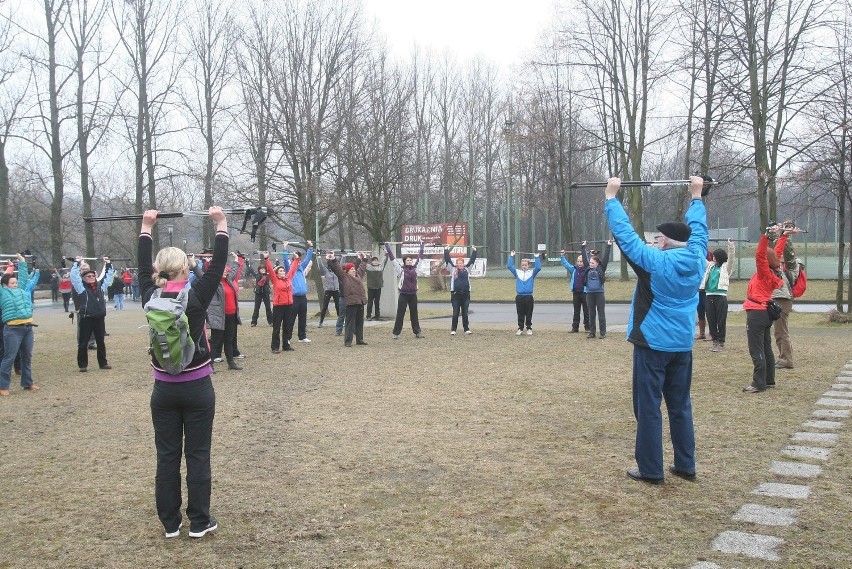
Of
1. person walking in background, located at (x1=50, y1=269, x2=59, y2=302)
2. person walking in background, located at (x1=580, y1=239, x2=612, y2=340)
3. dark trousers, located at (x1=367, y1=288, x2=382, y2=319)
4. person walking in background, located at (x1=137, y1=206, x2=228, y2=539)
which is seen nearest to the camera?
person walking in background, located at (x1=137, y1=206, x2=228, y2=539)

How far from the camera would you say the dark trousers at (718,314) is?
528 inches

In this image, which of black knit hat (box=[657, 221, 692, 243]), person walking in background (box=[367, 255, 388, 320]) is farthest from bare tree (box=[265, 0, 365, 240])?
black knit hat (box=[657, 221, 692, 243])

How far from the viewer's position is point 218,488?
5738mm

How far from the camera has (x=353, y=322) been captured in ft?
52.1

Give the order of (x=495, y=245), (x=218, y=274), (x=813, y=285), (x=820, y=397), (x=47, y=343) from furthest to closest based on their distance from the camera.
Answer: (x=495, y=245), (x=813, y=285), (x=47, y=343), (x=820, y=397), (x=218, y=274)

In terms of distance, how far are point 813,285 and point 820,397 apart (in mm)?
23846

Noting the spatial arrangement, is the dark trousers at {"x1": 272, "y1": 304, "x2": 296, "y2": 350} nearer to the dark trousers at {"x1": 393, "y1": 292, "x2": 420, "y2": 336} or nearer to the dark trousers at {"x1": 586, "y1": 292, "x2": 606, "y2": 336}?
the dark trousers at {"x1": 393, "y1": 292, "x2": 420, "y2": 336}

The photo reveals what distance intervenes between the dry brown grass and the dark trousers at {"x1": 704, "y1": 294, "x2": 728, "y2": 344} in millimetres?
1680

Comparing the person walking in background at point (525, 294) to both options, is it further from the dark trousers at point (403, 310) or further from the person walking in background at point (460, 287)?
the dark trousers at point (403, 310)

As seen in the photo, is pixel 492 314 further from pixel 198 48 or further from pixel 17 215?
pixel 17 215

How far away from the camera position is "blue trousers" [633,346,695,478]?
5.56m

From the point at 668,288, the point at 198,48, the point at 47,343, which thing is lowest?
the point at 47,343

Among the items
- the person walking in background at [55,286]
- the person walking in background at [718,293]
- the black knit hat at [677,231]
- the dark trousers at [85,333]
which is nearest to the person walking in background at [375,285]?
the dark trousers at [85,333]

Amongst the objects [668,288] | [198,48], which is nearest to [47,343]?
[668,288]
